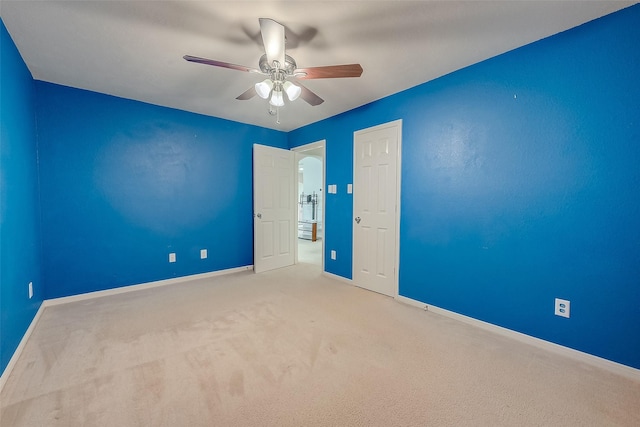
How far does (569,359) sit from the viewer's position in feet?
6.40

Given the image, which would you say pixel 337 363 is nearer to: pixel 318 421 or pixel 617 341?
pixel 318 421

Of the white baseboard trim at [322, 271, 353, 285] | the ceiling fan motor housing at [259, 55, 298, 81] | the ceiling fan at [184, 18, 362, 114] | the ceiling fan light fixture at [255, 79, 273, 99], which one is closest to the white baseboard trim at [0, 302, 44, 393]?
the ceiling fan at [184, 18, 362, 114]

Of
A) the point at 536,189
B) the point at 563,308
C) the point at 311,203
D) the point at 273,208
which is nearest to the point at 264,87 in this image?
the point at 536,189

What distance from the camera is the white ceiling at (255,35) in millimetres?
1742

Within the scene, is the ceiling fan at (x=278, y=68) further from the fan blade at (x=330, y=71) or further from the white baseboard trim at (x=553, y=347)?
the white baseboard trim at (x=553, y=347)

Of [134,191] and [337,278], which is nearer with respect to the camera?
[134,191]

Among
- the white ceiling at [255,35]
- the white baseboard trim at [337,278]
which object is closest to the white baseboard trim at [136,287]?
the white baseboard trim at [337,278]

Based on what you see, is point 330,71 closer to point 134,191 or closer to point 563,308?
point 563,308

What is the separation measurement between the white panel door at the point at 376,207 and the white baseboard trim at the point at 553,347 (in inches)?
28.2

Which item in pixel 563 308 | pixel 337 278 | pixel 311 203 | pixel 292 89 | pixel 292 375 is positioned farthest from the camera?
pixel 311 203

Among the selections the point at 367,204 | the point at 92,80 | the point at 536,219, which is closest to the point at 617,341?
the point at 536,219

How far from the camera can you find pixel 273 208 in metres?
4.49

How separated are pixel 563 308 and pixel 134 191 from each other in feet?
15.2

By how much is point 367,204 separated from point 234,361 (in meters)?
2.35
